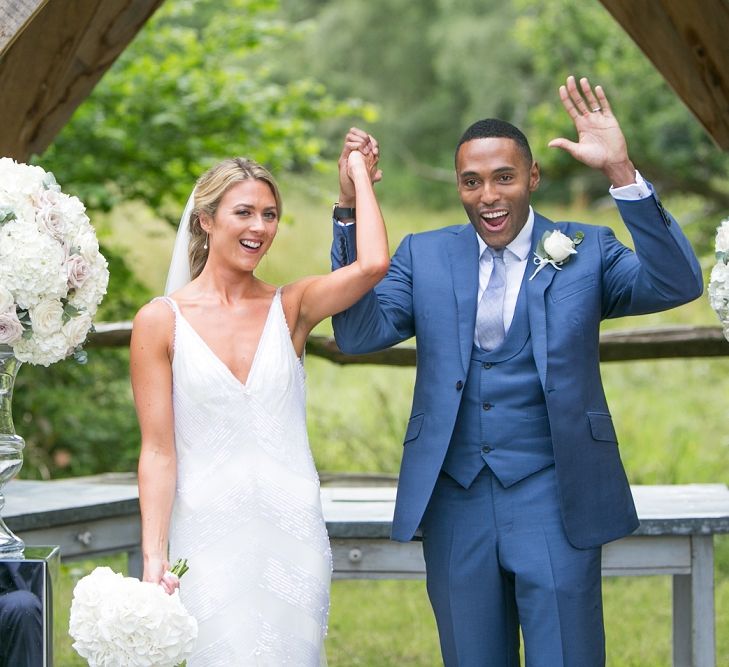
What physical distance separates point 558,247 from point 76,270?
1.33 meters

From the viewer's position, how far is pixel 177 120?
27.1ft

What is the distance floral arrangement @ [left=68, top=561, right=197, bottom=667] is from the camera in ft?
9.62

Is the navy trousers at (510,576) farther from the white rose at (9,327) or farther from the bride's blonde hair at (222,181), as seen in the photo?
the white rose at (9,327)

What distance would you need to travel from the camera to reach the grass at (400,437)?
263 inches

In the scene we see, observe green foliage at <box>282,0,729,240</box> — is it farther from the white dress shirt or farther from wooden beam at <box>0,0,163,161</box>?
the white dress shirt

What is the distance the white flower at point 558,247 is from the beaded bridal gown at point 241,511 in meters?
0.81

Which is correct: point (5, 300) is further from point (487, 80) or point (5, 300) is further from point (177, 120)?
point (487, 80)

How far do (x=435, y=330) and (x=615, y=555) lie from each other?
1597 millimetres

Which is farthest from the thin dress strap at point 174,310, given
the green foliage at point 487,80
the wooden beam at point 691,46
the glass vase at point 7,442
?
the green foliage at point 487,80

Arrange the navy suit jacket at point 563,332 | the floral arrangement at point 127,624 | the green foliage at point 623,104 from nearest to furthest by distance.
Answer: the floral arrangement at point 127,624, the navy suit jacket at point 563,332, the green foliage at point 623,104

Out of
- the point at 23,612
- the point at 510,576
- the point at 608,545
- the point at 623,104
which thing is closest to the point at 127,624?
the point at 23,612

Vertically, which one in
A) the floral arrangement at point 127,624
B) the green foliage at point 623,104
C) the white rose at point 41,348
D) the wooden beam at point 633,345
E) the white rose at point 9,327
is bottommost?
the floral arrangement at point 127,624

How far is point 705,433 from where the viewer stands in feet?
37.3

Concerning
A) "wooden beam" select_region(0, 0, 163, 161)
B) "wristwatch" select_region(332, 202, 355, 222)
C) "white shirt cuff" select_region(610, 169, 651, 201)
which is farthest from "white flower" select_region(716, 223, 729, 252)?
"wooden beam" select_region(0, 0, 163, 161)
